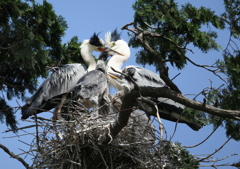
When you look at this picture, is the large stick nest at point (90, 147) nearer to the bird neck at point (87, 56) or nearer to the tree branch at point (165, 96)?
the tree branch at point (165, 96)

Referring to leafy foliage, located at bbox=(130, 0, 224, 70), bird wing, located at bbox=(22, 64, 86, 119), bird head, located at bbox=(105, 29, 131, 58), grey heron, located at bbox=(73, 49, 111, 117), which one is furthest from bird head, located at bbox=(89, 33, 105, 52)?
leafy foliage, located at bbox=(130, 0, 224, 70)

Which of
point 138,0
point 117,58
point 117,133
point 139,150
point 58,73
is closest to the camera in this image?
point 117,133

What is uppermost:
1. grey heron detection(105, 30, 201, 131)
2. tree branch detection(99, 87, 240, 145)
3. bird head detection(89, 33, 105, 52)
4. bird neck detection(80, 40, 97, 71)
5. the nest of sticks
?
bird head detection(89, 33, 105, 52)

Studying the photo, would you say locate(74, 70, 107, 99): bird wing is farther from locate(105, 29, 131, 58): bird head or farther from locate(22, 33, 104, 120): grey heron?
locate(105, 29, 131, 58): bird head

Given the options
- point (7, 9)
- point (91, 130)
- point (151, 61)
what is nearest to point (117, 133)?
point (91, 130)

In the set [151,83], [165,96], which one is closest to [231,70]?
[165,96]

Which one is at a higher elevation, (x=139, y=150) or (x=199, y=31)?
(x=199, y=31)

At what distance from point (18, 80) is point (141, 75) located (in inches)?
76.4

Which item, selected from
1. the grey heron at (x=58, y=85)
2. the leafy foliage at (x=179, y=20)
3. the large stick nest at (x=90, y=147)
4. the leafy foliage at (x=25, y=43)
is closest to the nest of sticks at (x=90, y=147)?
the large stick nest at (x=90, y=147)

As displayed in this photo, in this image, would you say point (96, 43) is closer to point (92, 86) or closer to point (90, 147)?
point (92, 86)

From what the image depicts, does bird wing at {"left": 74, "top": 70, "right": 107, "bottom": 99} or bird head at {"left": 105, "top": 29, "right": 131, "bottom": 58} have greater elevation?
bird head at {"left": 105, "top": 29, "right": 131, "bottom": 58}

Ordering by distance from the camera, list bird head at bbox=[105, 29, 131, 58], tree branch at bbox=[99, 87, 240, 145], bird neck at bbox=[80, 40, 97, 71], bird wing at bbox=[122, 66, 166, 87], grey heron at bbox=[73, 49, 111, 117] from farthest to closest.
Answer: bird head at bbox=[105, 29, 131, 58], bird neck at bbox=[80, 40, 97, 71], bird wing at bbox=[122, 66, 166, 87], grey heron at bbox=[73, 49, 111, 117], tree branch at bbox=[99, 87, 240, 145]

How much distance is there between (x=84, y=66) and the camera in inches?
290

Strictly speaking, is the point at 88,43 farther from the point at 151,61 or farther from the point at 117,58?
the point at 151,61
